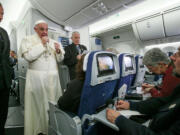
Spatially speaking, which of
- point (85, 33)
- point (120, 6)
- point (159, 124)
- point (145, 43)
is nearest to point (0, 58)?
point (159, 124)

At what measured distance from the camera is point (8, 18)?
503cm

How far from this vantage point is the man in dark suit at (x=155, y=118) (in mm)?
687

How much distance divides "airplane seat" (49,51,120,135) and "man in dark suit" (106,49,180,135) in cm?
22

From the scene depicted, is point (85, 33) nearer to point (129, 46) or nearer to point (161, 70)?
point (129, 46)

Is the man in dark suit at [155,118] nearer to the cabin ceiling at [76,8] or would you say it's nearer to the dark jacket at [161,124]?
the dark jacket at [161,124]

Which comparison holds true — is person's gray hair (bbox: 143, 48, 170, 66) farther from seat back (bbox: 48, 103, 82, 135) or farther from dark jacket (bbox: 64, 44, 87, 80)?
dark jacket (bbox: 64, 44, 87, 80)

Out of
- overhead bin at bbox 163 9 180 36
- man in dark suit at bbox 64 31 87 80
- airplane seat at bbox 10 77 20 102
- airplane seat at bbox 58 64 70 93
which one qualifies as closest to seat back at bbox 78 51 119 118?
man in dark suit at bbox 64 31 87 80

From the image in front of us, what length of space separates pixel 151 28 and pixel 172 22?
56 centimetres

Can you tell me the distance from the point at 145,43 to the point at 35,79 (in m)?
4.15

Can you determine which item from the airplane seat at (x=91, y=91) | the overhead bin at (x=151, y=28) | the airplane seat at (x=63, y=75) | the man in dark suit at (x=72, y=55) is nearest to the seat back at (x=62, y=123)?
the airplane seat at (x=91, y=91)

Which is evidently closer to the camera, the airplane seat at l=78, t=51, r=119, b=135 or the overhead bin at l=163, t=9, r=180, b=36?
the airplane seat at l=78, t=51, r=119, b=135

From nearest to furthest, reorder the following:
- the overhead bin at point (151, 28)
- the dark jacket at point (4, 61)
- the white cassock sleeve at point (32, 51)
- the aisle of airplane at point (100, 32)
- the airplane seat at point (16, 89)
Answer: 1. the aisle of airplane at point (100, 32)
2. the dark jacket at point (4, 61)
3. the white cassock sleeve at point (32, 51)
4. the overhead bin at point (151, 28)
5. the airplane seat at point (16, 89)

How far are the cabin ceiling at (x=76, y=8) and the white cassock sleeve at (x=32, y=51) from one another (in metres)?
1.21

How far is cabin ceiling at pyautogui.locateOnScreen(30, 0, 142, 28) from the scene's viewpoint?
100 inches
